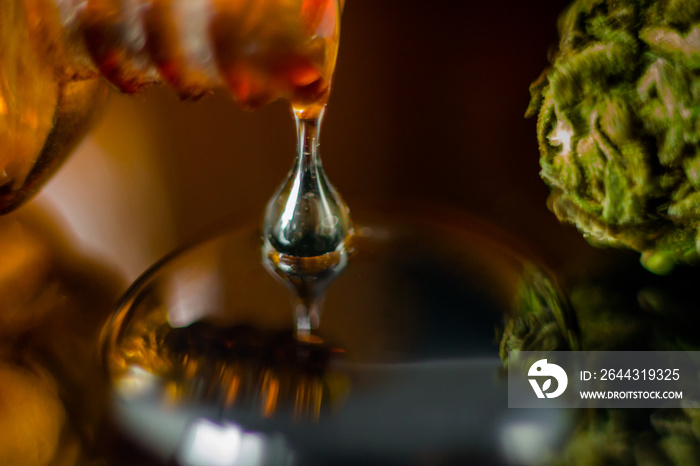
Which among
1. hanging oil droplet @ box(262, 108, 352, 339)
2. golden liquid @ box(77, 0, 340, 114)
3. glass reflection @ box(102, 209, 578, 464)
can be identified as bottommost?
glass reflection @ box(102, 209, 578, 464)

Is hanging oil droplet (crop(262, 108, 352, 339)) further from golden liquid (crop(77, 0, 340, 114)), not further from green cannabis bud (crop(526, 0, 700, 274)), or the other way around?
green cannabis bud (crop(526, 0, 700, 274))

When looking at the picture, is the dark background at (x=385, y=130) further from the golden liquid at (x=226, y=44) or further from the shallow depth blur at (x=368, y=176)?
the golden liquid at (x=226, y=44)

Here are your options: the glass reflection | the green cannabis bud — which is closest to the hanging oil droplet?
the glass reflection

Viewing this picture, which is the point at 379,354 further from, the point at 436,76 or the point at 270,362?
the point at 436,76

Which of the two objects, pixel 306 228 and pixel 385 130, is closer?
pixel 306 228

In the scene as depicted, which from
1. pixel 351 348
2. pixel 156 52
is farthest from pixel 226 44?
pixel 351 348

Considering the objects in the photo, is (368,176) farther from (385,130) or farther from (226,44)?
(226,44)
